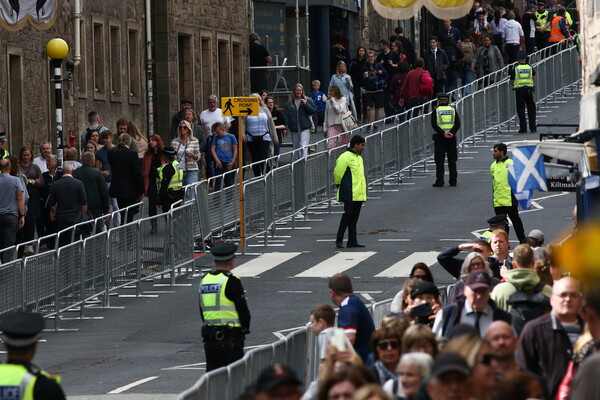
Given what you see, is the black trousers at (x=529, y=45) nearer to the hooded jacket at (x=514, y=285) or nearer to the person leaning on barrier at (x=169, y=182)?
the person leaning on barrier at (x=169, y=182)

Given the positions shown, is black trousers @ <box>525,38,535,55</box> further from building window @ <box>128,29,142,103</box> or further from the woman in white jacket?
the woman in white jacket

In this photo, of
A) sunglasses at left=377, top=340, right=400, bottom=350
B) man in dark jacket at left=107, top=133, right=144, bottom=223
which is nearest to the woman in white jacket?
man in dark jacket at left=107, top=133, right=144, bottom=223

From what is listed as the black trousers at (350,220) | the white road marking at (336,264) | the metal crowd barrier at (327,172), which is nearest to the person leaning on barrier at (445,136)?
the metal crowd barrier at (327,172)

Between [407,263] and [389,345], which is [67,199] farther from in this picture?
[389,345]

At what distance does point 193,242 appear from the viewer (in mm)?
25562

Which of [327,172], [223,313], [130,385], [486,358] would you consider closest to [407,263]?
[327,172]

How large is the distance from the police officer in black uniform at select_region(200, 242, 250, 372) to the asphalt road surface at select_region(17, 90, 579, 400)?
1048 mm

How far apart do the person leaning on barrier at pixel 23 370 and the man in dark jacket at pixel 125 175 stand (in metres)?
18.0

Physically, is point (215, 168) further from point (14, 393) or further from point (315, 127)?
point (14, 393)

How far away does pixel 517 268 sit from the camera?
12.9m

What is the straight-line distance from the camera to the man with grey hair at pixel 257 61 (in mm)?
44062

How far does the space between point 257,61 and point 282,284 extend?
22.0m

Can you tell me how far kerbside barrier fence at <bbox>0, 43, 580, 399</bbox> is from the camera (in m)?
14.1

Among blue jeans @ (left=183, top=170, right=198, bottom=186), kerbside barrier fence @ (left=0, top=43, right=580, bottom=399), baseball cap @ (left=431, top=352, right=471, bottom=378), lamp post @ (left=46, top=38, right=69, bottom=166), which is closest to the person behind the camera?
baseball cap @ (left=431, top=352, right=471, bottom=378)
